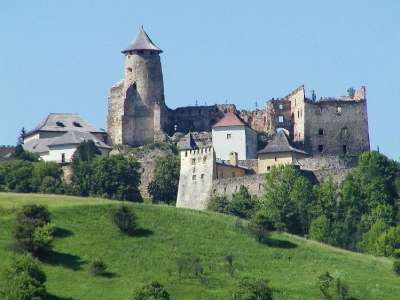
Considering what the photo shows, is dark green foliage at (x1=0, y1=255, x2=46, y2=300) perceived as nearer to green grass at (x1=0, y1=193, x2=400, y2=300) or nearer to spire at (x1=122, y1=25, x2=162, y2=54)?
green grass at (x1=0, y1=193, x2=400, y2=300)

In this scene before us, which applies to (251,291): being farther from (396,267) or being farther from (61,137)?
(61,137)

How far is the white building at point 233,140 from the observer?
12912 centimetres

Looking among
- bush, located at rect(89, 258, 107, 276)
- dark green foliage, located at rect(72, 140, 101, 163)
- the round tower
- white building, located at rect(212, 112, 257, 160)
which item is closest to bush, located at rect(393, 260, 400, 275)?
bush, located at rect(89, 258, 107, 276)

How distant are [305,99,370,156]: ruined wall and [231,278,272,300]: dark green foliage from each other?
35092mm

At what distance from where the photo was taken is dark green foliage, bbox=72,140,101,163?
131 m

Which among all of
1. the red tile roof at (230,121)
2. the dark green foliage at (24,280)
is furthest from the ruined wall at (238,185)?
the dark green foliage at (24,280)

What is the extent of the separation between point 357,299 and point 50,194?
93.9 feet

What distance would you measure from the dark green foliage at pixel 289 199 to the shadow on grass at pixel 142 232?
981cm

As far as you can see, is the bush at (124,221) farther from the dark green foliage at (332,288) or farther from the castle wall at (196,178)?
the castle wall at (196,178)

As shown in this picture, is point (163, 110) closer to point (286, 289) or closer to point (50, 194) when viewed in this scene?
point (50, 194)

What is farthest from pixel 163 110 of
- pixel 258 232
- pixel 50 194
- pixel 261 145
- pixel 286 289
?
pixel 286 289

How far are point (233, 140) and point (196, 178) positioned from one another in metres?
5.64

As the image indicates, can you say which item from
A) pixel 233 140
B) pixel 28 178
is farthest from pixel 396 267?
pixel 28 178

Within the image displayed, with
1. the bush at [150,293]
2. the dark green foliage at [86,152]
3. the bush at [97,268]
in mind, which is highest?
the dark green foliage at [86,152]
